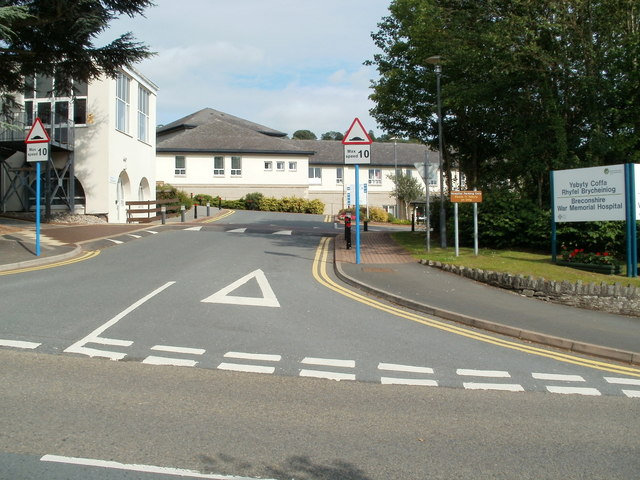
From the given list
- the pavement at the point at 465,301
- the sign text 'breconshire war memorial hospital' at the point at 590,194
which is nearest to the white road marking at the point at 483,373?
the pavement at the point at 465,301

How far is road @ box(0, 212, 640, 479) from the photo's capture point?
4.29 meters

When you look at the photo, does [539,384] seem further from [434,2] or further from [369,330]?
[434,2]

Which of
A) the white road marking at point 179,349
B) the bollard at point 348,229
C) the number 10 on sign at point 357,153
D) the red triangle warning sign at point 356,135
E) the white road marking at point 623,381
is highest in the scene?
the red triangle warning sign at point 356,135

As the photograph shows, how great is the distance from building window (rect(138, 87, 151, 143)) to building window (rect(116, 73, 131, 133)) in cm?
213

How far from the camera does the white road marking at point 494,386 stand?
6223 mm

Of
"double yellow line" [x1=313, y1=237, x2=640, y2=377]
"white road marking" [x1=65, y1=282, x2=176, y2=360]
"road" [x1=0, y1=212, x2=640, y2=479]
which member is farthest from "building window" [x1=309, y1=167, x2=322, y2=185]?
"white road marking" [x1=65, y1=282, x2=176, y2=360]

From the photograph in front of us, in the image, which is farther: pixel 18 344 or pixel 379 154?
pixel 379 154

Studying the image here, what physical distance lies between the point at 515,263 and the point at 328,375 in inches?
367

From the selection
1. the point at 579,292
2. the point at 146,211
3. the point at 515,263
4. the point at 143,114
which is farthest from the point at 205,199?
the point at 579,292

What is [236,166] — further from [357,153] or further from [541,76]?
[357,153]

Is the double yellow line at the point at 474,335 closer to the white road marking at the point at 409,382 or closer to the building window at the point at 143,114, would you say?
the white road marking at the point at 409,382

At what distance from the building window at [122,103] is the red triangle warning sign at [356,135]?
60.1 feet

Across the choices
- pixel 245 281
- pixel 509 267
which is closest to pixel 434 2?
pixel 509 267

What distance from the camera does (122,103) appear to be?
29719mm
